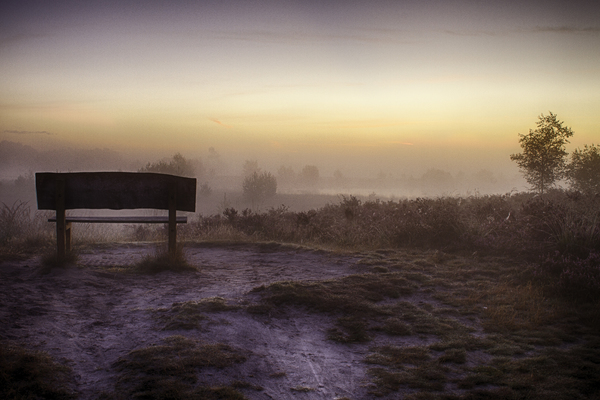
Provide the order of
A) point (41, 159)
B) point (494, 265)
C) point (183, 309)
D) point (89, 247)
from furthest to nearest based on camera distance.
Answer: point (41, 159)
point (89, 247)
point (494, 265)
point (183, 309)

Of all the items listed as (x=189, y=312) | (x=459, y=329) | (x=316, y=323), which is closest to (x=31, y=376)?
(x=189, y=312)

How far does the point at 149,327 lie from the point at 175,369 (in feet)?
3.87

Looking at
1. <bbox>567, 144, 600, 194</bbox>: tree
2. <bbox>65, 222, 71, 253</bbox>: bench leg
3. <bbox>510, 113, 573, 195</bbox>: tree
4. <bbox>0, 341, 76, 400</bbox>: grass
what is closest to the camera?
<bbox>0, 341, 76, 400</bbox>: grass

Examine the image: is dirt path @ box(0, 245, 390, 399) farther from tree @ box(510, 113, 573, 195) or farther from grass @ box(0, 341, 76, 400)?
tree @ box(510, 113, 573, 195)

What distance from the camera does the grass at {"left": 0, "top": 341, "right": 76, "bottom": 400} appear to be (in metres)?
2.83

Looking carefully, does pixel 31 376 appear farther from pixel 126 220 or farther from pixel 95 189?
pixel 126 220

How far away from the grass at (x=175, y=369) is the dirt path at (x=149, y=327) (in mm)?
125

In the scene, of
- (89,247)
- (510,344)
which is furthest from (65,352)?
(89,247)

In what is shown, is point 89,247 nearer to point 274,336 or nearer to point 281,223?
point 281,223

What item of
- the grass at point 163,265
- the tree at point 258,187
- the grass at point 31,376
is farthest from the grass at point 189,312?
the tree at point 258,187

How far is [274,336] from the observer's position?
14.2ft

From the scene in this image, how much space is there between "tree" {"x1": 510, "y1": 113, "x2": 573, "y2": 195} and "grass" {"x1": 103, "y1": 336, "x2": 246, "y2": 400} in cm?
2358

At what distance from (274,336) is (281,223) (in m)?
9.12

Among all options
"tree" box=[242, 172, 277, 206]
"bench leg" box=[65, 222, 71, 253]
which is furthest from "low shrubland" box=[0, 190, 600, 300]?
"tree" box=[242, 172, 277, 206]
